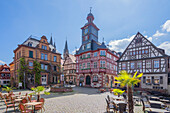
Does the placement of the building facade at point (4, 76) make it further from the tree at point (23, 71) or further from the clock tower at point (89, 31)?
the clock tower at point (89, 31)

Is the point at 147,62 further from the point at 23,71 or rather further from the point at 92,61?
the point at 23,71

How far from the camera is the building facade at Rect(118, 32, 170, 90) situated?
17.5 metres

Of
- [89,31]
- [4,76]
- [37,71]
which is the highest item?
[89,31]

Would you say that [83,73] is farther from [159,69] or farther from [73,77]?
[159,69]

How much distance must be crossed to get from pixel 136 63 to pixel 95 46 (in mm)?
11787

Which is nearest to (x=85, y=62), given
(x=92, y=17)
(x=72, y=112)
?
(x=92, y=17)

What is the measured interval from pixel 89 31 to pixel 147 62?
18.3 m

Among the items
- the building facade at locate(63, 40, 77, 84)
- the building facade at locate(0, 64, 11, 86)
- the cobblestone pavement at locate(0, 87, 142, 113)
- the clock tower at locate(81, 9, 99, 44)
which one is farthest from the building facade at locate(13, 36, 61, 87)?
the cobblestone pavement at locate(0, 87, 142, 113)

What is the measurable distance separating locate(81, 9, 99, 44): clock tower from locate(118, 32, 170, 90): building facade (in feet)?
39.7

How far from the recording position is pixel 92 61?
27656 millimetres

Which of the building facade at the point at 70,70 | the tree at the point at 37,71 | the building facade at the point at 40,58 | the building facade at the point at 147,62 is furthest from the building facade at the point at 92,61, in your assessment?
the tree at the point at 37,71

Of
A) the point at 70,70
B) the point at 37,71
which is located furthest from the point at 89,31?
the point at 37,71

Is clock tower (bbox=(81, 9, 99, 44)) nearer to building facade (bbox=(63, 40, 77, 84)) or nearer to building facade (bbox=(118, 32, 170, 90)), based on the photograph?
building facade (bbox=(118, 32, 170, 90))

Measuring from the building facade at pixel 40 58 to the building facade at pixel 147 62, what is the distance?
20.5m
